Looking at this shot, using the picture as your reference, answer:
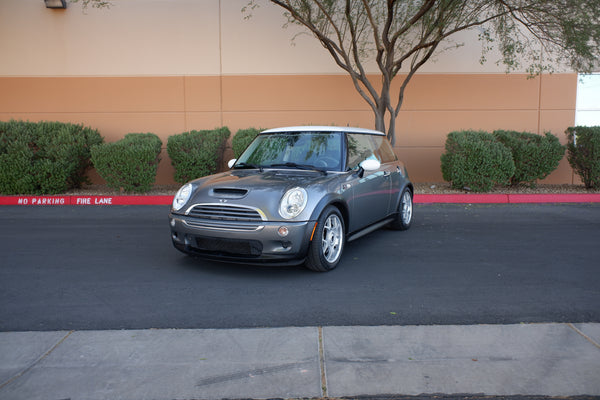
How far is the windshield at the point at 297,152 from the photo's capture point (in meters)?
5.88

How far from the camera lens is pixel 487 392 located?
2.86 metres

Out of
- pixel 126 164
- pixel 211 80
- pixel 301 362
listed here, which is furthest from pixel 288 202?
pixel 211 80

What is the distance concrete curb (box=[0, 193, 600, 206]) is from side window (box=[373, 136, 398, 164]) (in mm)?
3438

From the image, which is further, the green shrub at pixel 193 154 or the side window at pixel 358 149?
the green shrub at pixel 193 154

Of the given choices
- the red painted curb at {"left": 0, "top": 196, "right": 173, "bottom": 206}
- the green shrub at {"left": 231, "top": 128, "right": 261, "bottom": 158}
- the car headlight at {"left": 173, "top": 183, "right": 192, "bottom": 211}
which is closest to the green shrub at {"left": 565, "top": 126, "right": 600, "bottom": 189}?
the green shrub at {"left": 231, "top": 128, "right": 261, "bottom": 158}

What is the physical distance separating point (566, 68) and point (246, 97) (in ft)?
26.6

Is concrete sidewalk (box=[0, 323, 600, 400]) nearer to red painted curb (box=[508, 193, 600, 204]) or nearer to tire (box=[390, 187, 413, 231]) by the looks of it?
tire (box=[390, 187, 413, 231])

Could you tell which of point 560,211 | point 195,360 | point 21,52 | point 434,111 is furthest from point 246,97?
point 195,360

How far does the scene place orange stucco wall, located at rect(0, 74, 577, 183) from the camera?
Result: 1254 centimetres

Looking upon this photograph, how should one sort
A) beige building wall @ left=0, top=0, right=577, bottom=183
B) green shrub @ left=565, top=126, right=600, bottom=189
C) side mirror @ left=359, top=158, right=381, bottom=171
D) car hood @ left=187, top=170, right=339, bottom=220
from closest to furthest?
car hood @ left=187, top=170, right=339, bottom=220, side mirror @ left=359, top=158, right=381, bottom=171, green shrub @ left=565, top=126, right=600, bottom=189, beige building wall @ left=0, top=0, right=577, bottom=183

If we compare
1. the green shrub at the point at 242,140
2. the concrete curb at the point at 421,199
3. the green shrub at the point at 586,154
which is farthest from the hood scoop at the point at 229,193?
the green shrub at the point at 586,154

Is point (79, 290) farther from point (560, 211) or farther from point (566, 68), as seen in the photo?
point (566, 68)

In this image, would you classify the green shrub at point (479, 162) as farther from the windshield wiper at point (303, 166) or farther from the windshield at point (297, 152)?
the windshield wiper at point (303, 166)

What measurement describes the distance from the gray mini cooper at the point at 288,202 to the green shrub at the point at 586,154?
270 inches
